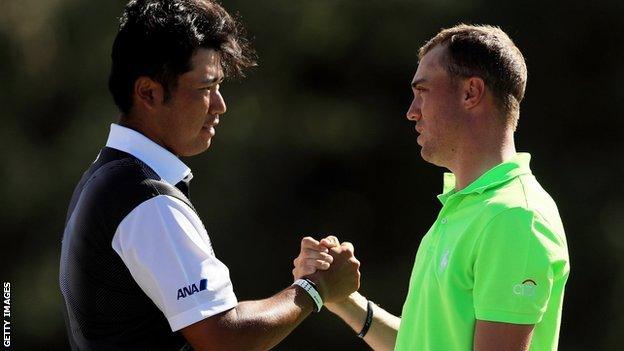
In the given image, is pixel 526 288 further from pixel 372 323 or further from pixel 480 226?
pixel 372 323

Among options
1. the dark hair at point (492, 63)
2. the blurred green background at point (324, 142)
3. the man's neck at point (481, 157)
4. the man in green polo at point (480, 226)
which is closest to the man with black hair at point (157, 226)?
the man in green polo at point (480, 226)

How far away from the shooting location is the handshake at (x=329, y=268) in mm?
3002

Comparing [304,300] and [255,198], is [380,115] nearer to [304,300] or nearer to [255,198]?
[255,198]

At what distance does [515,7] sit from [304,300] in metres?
5.56

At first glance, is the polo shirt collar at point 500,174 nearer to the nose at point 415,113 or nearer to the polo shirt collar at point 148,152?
the nose at point 415,113

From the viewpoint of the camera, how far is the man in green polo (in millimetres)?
2385

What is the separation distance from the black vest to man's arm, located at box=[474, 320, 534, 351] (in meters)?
0.76

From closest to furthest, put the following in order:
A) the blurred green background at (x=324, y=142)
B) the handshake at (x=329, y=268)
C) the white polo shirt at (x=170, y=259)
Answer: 1. the white polo shirt at (x=170, y=259)
2. the handshake at (x=329, y=268)
3. the blurred green background at (x=324, y=142)

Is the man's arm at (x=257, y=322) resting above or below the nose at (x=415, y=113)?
below

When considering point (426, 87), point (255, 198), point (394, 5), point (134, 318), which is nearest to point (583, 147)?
point (394, 5)

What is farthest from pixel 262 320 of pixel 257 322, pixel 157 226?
pixel 157 226

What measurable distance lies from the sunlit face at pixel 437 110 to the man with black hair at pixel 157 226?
20.2 inches

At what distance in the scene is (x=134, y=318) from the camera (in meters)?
2.60

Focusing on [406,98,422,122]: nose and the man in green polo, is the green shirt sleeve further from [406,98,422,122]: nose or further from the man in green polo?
[406,98,422,122]: nose
